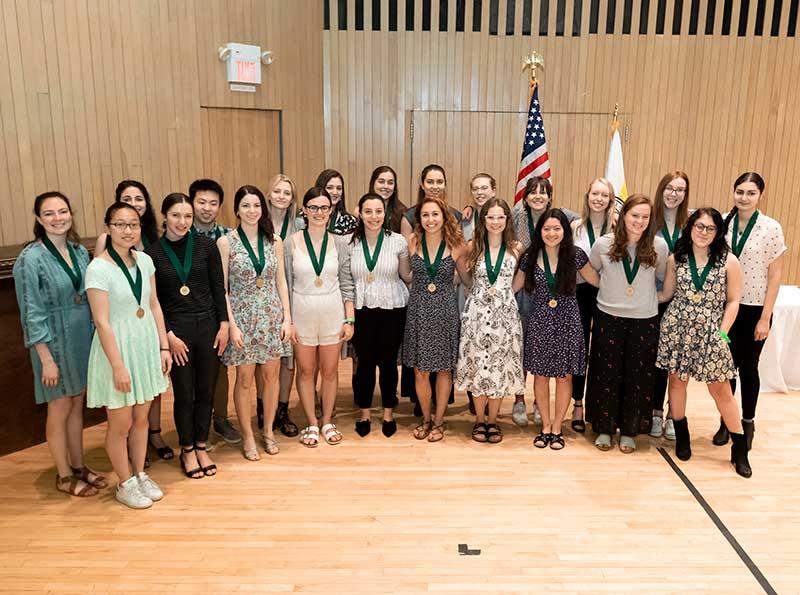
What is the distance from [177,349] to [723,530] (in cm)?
293

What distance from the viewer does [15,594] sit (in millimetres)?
2695

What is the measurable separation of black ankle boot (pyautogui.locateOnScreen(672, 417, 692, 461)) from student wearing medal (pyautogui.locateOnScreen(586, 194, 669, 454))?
0.62 feet

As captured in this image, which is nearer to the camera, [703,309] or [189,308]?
[189,308]

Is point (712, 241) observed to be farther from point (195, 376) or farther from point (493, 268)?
point (195, 376)

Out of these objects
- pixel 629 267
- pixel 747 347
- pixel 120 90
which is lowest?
pixel 747 347

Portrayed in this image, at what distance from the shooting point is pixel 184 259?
11.2ft

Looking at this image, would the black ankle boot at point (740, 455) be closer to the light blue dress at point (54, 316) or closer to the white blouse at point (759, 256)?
the white blouse at point (759, 256)

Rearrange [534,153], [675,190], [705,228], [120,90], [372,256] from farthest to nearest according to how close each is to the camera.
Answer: [534,153], [120,90], [372,256], [675,190], [705,228]

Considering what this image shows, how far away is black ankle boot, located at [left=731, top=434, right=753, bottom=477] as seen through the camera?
3768mm

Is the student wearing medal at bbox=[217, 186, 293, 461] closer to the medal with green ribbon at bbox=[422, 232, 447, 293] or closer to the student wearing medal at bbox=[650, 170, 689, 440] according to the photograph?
the medal with green ribbon at bbox=[422, 232, 447, 293]

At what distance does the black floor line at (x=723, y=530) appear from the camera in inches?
110

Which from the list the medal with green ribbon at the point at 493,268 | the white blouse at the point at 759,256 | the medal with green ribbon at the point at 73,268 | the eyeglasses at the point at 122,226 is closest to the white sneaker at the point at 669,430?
the white blouse at the point at 759,256

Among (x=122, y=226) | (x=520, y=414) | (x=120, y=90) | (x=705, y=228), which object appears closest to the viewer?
(x=122, y=226)

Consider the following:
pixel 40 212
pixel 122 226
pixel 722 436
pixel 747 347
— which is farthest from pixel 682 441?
pixel 40 212
